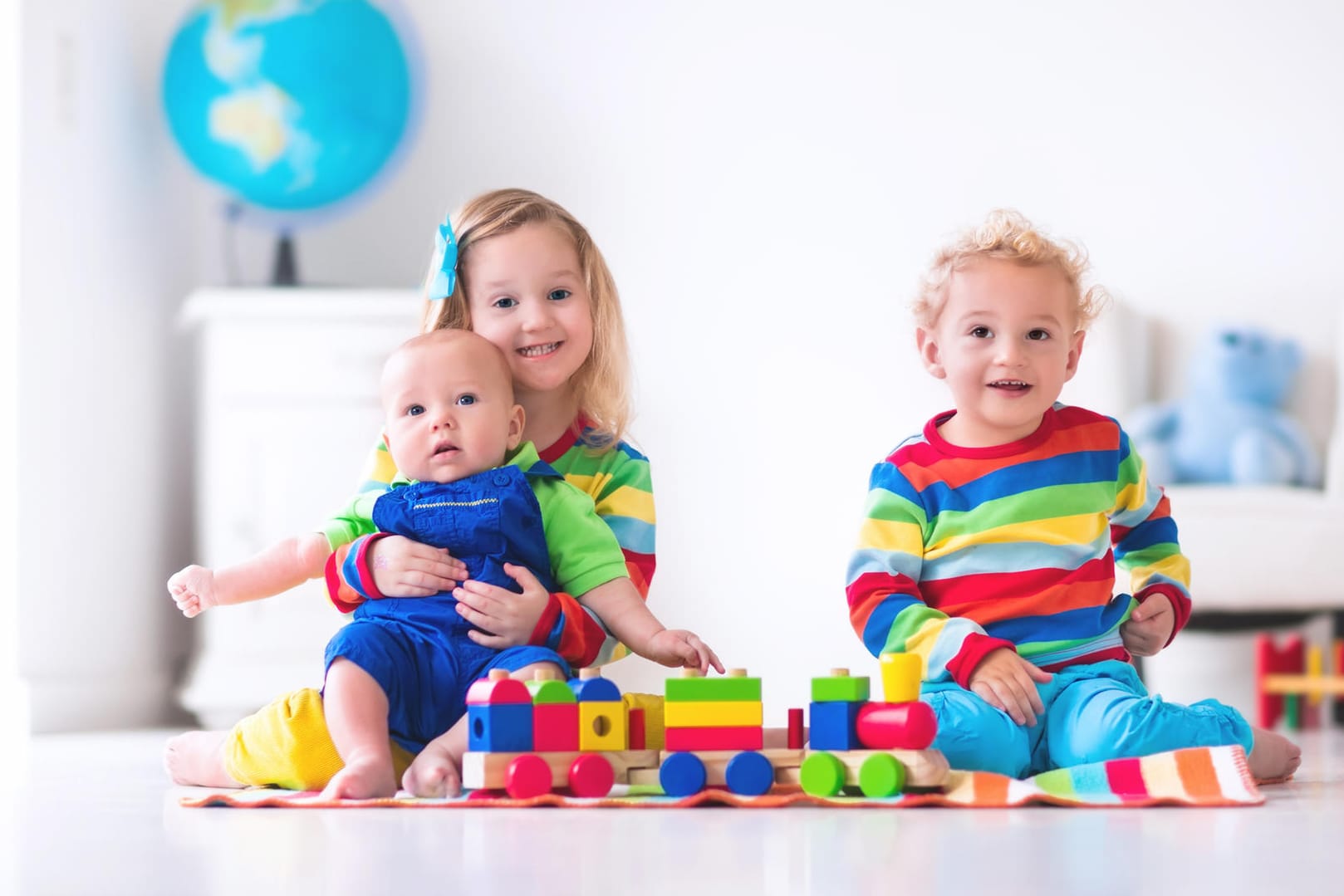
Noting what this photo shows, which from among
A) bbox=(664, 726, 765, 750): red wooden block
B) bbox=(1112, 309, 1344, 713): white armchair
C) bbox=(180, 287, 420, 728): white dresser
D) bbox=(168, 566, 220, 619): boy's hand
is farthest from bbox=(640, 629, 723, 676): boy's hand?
bbox=(1112, 309, 1344, 713): white armchair

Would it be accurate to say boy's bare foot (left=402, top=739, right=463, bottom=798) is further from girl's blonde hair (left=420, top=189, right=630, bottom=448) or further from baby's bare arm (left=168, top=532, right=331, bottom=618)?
girl's blonde hair (left=420, top=189, right=630, bottom=448)

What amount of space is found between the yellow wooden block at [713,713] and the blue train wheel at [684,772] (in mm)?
22

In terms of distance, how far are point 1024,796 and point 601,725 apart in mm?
280

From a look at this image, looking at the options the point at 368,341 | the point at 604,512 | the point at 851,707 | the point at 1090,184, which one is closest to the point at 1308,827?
the point at 851,707

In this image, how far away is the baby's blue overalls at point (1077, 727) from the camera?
3.64 ft

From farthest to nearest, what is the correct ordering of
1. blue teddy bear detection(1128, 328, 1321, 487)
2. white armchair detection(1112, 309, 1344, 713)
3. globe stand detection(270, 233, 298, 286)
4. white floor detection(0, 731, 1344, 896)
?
blue teddy bear detection(1128, 328, 1321, 487) < globe stand detection(270, 233, 298, 286) < white armchair detection(1112, 309, 1344, 713) < white floor detection(0, 731, 1344, 896)

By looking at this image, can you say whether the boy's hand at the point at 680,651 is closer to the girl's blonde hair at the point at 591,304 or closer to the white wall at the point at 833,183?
the girl's blonde hair at the point at 591,304

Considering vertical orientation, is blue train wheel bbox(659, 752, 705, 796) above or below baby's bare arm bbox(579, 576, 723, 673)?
below

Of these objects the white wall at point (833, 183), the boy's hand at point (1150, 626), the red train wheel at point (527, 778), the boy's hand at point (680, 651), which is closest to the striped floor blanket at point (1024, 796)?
the red train wheel at point (527, 778)

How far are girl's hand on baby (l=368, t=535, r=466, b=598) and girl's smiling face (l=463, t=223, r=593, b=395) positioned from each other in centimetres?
20

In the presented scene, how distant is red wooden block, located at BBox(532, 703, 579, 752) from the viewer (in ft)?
3.36

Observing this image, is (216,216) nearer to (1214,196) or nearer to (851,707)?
(1214,196)

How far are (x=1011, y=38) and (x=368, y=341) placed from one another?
4.62 ft

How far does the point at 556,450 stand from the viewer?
4.51 ft
